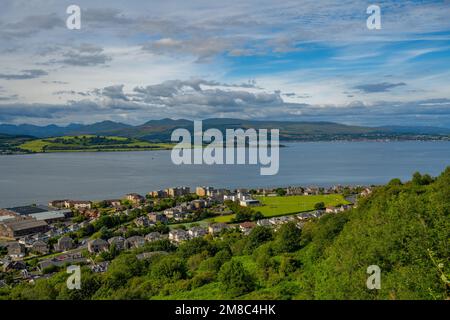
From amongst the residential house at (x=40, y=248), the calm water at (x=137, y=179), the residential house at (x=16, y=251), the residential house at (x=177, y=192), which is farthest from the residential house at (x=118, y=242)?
the calm water at (x=137, y=179)

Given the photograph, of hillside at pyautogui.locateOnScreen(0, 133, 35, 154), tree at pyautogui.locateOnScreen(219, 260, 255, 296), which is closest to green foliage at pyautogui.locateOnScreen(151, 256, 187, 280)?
tree at pyautogui.locateOnScreen(219, 260, 255, 296)

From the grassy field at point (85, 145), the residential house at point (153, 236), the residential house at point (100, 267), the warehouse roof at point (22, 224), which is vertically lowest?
the warehouse roof at point (22, 224)

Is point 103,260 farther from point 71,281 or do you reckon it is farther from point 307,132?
point 307,132

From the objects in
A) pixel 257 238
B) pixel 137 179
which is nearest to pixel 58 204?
pixel 137 179

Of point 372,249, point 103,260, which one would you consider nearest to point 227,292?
point 372,249

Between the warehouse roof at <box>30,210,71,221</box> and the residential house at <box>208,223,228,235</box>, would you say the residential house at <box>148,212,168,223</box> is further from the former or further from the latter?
the warehouse roof at <box>30,210,71,221</box>

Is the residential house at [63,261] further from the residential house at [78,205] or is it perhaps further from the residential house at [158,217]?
the residential house at [78,205]

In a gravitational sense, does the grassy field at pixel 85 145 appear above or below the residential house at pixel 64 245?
above
